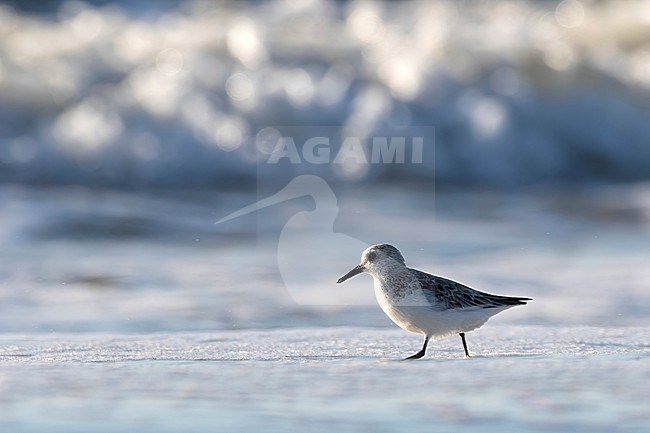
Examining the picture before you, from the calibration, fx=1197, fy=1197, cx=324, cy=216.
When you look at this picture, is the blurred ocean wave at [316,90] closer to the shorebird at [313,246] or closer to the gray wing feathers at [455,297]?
the shorebird at [313,246]

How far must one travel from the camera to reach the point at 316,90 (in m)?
9.98

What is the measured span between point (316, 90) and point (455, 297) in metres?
6.21

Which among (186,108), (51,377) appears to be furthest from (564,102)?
(51,377)

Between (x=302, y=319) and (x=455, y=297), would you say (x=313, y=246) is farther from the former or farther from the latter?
(x=455, y=297)

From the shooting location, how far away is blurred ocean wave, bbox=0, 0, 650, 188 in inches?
373

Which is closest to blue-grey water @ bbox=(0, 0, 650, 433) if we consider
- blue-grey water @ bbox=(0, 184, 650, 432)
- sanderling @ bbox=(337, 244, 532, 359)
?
blue-grey water @ bbox=(0, 184, 650, 432)

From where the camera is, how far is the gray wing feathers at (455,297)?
391 cm

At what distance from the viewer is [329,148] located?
31.7ft

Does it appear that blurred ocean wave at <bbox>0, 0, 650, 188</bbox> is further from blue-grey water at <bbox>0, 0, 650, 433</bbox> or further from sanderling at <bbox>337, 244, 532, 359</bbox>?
sanderling at <bbox>337, 244, 532, 359</bbox>

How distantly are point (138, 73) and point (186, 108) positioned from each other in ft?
2.12

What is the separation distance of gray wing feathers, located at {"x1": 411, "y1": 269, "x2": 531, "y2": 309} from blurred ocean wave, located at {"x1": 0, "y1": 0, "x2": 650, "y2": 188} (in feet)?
17.7

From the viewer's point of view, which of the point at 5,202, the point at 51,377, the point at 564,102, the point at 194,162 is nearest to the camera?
the point at 51,377

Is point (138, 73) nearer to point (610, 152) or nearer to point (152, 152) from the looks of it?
point (152, 152)

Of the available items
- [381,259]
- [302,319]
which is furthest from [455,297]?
[302,319]
